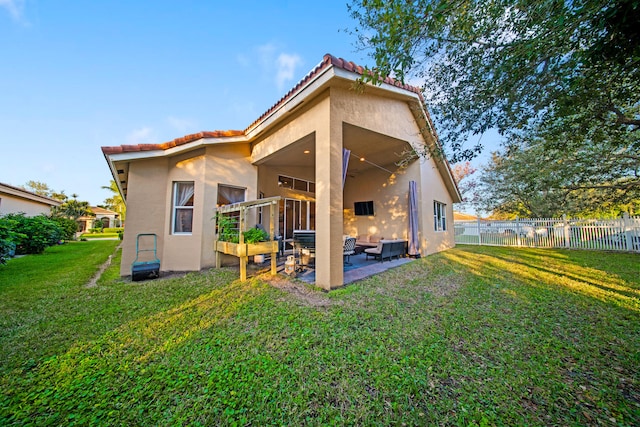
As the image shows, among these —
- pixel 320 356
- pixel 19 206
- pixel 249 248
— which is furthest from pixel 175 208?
pixel 19 206

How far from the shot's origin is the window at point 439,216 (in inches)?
442

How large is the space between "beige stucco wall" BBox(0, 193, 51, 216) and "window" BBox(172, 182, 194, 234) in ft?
43.3

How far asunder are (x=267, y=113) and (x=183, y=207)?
4.06m

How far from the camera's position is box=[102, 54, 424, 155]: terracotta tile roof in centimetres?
497

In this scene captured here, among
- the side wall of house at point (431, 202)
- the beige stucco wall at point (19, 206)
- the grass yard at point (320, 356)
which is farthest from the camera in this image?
the beige stucco wall at point (19, 206)

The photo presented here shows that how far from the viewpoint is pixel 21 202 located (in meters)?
13.5

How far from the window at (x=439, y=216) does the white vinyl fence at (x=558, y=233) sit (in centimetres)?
494

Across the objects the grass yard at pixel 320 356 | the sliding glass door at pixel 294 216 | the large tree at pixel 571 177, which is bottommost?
the grass yard at pixel 320 356

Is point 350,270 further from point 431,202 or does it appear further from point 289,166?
point 431,202

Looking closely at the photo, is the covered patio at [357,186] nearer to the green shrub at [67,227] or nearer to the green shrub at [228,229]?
the green shrub at [228,229]

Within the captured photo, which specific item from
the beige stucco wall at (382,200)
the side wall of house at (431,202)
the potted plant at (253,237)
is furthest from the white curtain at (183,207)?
the side wall of house at (431,202)

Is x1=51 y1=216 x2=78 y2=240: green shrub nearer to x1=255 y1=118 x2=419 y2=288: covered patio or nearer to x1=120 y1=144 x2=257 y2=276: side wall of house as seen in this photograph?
x1=120 y1=144 x2=257 y2=276: side wall of house

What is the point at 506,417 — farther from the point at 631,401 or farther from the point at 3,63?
the point at 3,63

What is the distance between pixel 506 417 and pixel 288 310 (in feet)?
9.85
